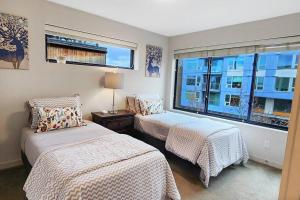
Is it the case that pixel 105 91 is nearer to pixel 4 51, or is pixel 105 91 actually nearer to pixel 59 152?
pixel 4 51

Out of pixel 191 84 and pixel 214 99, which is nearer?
pixel 214 99

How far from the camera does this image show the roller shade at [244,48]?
9.17 feet

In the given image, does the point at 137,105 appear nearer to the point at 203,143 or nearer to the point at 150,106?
the point at 150,106

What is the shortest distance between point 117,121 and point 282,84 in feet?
9.19

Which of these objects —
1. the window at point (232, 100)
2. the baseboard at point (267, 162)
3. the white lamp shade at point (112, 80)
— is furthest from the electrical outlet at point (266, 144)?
the white lamp shade at point (112, 80)

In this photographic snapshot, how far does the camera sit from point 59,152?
1.67 metres

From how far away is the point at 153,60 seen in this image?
4156mm

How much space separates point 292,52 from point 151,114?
99.1 inches

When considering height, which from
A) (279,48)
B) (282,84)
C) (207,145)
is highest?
(279,48)

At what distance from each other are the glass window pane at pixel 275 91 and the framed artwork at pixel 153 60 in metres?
1.99

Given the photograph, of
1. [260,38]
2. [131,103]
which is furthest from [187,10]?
[131,103]

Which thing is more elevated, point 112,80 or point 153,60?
point 153,60

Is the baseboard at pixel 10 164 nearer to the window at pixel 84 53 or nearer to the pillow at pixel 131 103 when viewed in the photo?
the window at pixel 84 53

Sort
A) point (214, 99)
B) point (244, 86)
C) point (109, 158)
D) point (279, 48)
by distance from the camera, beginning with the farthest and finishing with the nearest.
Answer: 1. point (214, 99)
2. point (244, 86)
3. point (279, 48)
4. point (109, 158)
